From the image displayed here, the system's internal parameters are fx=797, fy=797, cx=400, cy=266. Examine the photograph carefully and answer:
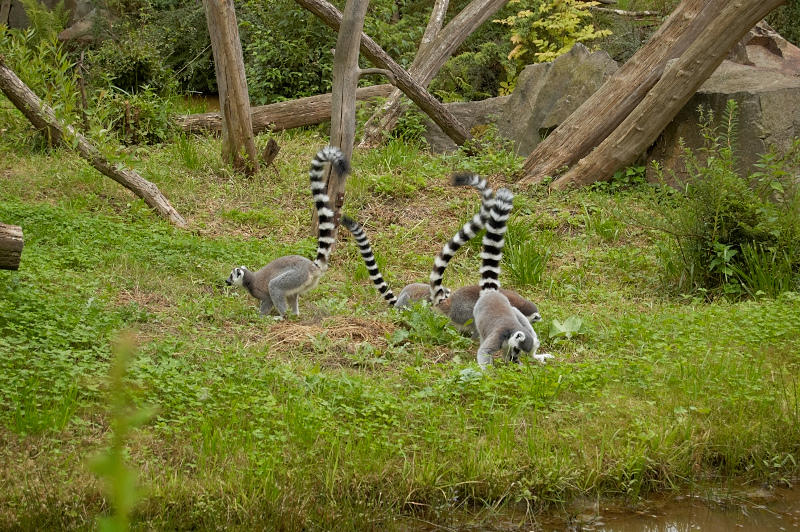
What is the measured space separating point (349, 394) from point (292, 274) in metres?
1.87

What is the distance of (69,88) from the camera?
243 inches

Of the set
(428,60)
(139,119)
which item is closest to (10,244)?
(139,119)

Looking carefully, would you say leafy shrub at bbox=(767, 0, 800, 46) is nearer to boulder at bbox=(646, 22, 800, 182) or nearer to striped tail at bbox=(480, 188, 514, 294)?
boulder at bbox=(646, 22, 800, 182)

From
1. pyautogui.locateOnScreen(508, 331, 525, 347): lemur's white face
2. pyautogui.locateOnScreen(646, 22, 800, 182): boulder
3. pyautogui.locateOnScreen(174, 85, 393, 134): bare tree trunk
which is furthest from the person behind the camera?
pyautogui.locateOnScreen(174, 85, 393, 134): bare tree trunk

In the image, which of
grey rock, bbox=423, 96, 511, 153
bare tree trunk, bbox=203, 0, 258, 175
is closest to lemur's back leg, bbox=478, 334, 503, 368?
bare tree trunk, bbox=203, 0, 258, 175

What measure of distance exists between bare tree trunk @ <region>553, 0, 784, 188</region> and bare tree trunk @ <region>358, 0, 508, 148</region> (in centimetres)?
268

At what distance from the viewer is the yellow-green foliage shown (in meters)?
13.1

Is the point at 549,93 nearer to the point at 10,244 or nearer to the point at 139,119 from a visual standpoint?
the point at 139,119

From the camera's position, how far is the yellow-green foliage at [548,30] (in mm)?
13133

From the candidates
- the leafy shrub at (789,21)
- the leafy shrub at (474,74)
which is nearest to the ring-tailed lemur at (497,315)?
the leafy shrub at (474,74)

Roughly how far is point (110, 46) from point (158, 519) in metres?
10.9

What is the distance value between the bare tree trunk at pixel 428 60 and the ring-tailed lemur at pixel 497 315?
5.60m

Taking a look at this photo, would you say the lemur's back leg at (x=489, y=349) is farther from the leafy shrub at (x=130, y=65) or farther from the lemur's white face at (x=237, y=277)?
the leafy shrub at (x=130, y=65)

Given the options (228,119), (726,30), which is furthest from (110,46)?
(726,30)
